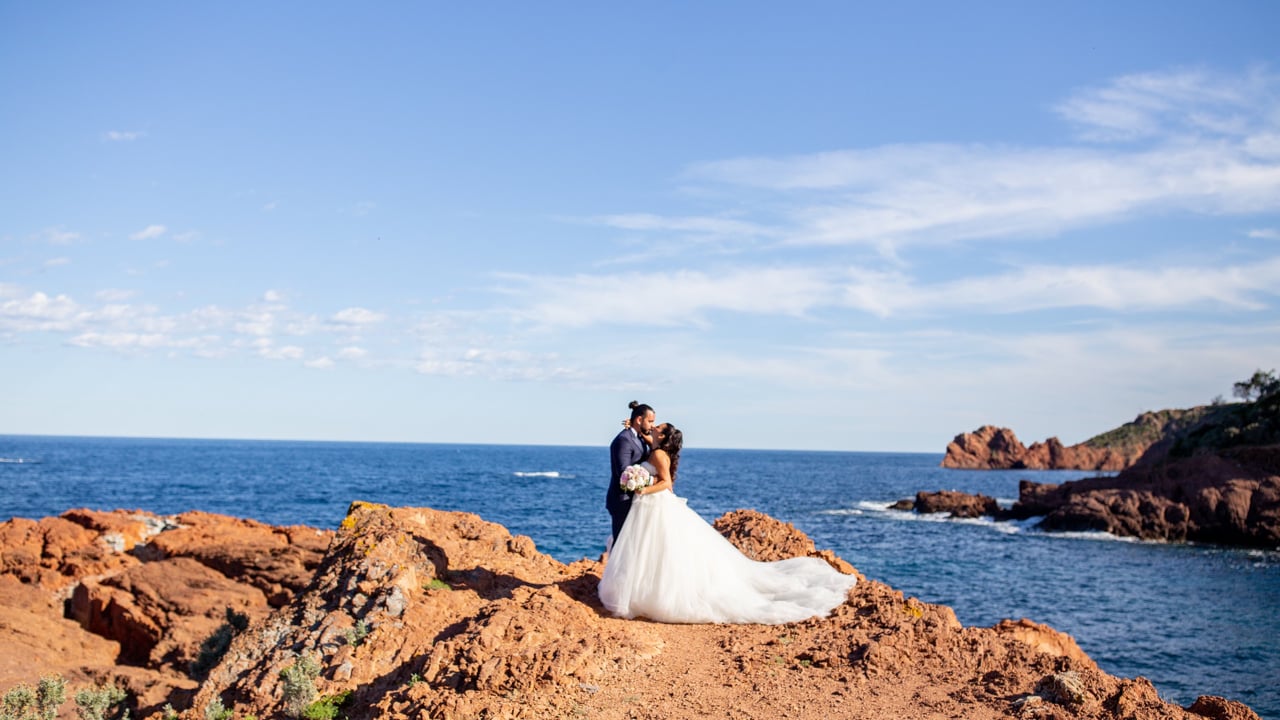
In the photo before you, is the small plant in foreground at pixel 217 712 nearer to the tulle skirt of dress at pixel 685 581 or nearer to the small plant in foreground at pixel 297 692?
the small plant in foreground at pixel 297 692

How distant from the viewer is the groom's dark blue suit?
37.8 ft

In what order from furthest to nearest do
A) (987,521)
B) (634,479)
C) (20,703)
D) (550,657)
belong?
(987,521) < (20,703) < (634,479) < (550,657)

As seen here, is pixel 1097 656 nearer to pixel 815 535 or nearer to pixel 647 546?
pixel 647 546

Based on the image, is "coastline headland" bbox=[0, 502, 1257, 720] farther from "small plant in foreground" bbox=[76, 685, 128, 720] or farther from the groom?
the groom

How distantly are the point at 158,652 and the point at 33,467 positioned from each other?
10462 centimetres

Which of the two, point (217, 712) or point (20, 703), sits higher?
point (217, 712)

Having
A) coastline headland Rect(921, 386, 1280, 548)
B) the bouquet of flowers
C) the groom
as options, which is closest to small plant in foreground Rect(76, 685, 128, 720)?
the groom

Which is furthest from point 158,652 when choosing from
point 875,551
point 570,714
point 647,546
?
point 875,551

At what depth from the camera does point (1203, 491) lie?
48.4 m

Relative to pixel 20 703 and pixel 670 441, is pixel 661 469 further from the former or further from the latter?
pixel 20 703

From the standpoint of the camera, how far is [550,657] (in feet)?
29.4

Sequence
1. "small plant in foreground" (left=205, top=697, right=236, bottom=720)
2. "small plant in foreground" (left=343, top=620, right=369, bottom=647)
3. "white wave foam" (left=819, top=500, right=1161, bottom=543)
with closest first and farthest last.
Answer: "small plant in foreground" (left=205, top=697, right=236, bottom=720) → "small plant in foreground" (left=343, top=620, right=369, bottom=647) → "white wave foam" (left=819, top=500, right=1161, bottom=543)

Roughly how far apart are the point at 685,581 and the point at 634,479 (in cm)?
132

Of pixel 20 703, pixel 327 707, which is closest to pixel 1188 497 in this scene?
pixel 327 707
